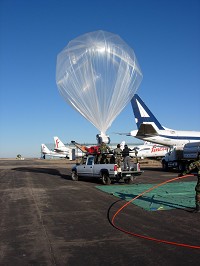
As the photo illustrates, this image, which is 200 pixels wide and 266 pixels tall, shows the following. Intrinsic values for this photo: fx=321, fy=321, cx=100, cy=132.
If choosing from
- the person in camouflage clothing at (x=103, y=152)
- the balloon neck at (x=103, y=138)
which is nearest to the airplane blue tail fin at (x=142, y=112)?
the balloon neck at (x=103, y=138)

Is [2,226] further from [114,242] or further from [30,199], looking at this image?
[30,199]

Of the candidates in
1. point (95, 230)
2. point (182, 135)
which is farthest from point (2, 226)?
point (182, 135)

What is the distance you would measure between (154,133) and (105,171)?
1762 centimetres

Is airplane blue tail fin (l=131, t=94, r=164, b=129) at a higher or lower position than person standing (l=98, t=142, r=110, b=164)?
higher

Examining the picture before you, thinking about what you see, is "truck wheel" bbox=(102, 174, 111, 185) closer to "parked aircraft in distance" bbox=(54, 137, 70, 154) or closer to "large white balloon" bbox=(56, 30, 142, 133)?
"large white balloon" bbox=(56, 30, 142, 133)

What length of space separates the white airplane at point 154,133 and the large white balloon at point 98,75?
1445 centimetres

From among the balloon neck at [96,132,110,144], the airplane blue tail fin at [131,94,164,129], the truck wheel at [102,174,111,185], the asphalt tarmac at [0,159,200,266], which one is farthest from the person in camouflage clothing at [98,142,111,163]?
the airplane blue tail fin at [131,94,164,129]

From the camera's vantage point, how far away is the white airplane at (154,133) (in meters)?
33.8

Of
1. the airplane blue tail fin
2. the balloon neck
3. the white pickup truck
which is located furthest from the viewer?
the airplane blue tail fin

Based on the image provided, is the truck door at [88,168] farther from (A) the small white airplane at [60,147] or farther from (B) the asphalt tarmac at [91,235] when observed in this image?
(A) the small white airplane at [60,147]

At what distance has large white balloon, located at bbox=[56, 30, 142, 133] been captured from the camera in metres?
17.4

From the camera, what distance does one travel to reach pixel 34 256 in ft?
17.6

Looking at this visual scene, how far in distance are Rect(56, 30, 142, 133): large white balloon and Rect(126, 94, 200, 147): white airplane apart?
569 inches

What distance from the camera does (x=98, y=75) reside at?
57.4ft
